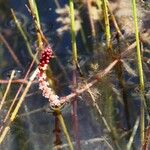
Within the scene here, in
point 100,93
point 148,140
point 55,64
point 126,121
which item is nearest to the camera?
point 148,140

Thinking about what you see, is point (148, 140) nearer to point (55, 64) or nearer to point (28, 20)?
point (55, 64)

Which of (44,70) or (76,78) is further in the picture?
(76,78)

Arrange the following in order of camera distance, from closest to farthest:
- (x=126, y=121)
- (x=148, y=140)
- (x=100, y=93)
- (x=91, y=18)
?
(x=148, y=140) < (x=126, y=121) < (x=100, y=93) < (x=91, y=18)

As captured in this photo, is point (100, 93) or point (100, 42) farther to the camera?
point (100, 42)

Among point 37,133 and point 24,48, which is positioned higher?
point 24,48

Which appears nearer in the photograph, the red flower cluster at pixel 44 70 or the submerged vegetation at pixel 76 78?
the red flower cluster at pixel 44 70

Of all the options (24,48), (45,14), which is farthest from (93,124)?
(45,14)

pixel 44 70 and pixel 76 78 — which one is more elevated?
pixel 44 70

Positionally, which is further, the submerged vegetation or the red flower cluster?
the submerged vegetation
